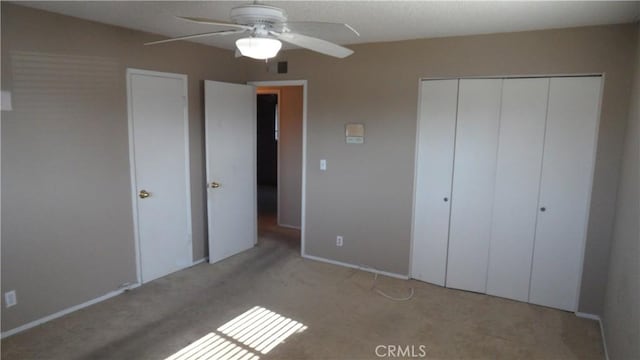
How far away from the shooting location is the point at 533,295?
11.6 ft

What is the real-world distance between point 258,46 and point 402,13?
134cm

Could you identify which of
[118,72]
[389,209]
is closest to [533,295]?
[389,209]

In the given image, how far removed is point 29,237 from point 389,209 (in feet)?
10.0

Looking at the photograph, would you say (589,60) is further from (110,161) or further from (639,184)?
(110,161)

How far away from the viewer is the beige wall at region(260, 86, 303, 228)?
18.5 ft

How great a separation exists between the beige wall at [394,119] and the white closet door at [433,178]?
0.32 feet

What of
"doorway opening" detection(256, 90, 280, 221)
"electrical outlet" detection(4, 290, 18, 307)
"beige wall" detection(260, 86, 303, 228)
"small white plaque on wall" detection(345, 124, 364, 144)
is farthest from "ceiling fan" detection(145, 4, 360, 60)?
"doorway opening" detection(256, 90, 280, 221)

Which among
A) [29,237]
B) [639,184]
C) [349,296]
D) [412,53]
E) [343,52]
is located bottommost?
[349,296]

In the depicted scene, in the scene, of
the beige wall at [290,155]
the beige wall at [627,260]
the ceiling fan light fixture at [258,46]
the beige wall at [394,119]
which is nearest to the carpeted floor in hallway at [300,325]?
the beige wall at [627,260]

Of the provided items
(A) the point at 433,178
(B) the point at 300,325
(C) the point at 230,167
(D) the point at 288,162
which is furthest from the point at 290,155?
(B) the point at 300,325

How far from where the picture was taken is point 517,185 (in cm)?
347

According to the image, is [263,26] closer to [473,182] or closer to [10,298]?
[473,182]

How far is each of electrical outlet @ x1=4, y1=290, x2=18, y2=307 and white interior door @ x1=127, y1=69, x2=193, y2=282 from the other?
1015mm

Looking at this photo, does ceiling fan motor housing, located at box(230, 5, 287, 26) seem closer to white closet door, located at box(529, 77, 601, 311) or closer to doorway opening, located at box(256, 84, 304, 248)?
white closet door, located at box(529, 77, 601, 311)
